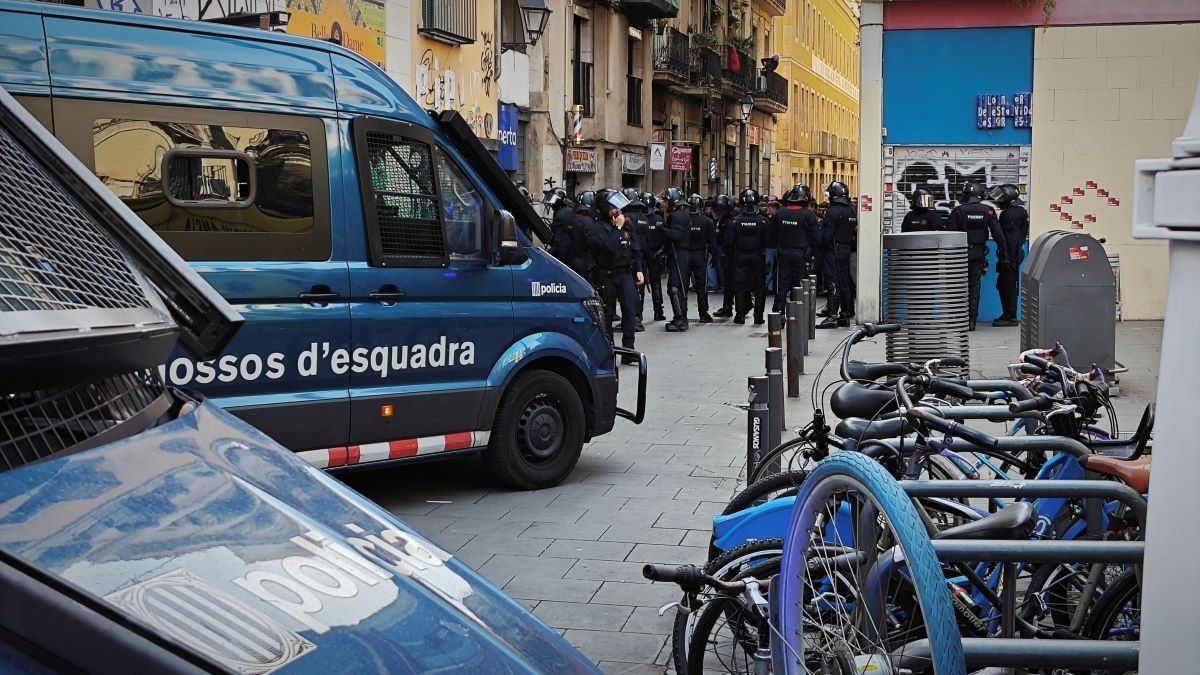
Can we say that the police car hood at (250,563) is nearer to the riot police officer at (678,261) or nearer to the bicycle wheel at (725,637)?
the bicycle wheel at (725,637)

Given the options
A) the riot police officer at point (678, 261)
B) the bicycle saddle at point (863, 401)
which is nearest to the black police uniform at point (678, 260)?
the riot police officer at point (678, 261)

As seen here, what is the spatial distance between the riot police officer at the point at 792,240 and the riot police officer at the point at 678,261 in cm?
129

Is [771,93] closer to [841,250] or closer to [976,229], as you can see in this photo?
[841,250]

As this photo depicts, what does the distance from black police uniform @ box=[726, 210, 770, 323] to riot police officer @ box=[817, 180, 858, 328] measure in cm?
93

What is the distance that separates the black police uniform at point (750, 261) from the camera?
19.9 metres

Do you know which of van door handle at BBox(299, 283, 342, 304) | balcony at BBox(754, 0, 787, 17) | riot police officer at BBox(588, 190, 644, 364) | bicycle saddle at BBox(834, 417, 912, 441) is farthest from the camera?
balcony at BBox(754, 0, 787, 17)

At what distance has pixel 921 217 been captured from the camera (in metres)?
17.5

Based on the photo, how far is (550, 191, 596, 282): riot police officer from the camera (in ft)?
56.8

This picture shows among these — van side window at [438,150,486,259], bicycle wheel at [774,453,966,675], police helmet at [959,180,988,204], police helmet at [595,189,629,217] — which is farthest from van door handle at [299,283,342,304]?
police helmet at [959,180,988,204]

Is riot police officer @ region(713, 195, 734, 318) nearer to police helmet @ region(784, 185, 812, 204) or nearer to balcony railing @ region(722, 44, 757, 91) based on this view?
police helmet @ region(784, 185, 812, 204)

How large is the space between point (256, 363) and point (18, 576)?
211 inches

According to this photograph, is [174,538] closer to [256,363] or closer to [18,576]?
[18,576]

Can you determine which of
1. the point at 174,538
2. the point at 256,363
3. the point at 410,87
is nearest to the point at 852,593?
the point at 174,538

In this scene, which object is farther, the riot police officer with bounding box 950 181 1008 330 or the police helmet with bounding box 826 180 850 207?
the police helmet with bounding box 826 180 850 207
